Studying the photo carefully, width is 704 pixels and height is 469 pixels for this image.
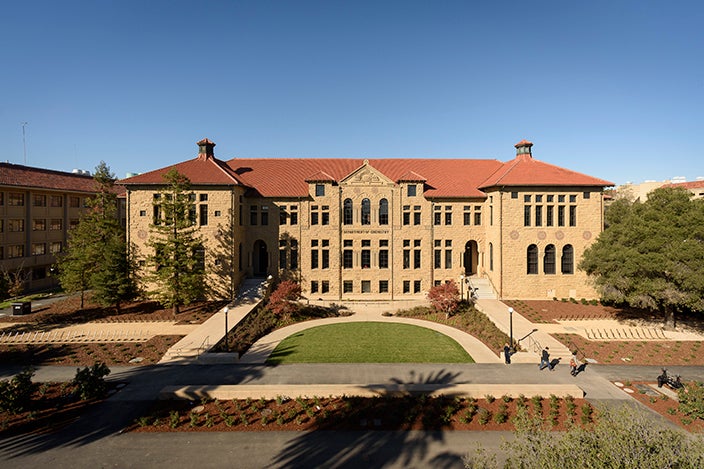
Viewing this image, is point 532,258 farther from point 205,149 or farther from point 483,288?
point 205,149

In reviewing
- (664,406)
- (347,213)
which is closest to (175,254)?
(347,213)

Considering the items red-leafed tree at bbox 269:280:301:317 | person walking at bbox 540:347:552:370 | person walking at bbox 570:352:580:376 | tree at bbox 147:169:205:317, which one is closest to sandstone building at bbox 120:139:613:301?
Result: tree at bbox 147:169:205:317

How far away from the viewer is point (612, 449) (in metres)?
7.61

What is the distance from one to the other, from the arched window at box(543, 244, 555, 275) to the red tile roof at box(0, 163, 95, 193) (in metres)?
56.8

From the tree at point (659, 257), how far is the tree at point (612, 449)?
67.8 ft

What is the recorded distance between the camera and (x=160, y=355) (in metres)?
21.8

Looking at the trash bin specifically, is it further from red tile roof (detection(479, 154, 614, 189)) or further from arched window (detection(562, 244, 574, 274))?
arched window (detection(562, 244, 574, 274))

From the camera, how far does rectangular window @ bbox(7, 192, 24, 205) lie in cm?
4036

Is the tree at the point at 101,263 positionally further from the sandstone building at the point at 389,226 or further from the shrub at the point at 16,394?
the shrub at the point at 16,394

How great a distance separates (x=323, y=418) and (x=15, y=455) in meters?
11.2

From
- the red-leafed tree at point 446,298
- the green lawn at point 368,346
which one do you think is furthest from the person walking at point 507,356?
the red-leafed tree at point 446,298

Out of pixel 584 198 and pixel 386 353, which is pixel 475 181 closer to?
pixel 584 198

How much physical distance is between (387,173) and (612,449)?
114 ft

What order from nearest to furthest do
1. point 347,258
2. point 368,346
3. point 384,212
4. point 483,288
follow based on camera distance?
→ 1. point 368,346
2. point 483,288
3. point 384,212
4. point 347,258
